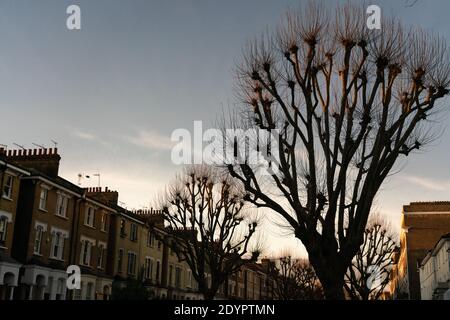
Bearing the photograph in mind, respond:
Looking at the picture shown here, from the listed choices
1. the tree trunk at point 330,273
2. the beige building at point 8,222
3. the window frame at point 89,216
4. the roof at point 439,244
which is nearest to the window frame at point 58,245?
the window frame at point 89,216

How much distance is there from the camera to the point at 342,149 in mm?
14266

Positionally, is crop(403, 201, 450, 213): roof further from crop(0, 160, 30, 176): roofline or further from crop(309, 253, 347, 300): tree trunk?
crop(309, 253, 347, 300): tree trunk

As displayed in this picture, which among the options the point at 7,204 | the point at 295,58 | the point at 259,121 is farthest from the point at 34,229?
the point at 295,58

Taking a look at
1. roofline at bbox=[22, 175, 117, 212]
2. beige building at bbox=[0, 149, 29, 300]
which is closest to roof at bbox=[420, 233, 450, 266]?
roofline at bbox=[22, 175, 117, 212]

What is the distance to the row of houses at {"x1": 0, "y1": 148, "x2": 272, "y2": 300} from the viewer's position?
2906 centimetres

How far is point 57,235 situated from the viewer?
110 ft

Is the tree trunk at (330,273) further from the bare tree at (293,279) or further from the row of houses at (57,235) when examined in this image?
the bare tree at (293,279)

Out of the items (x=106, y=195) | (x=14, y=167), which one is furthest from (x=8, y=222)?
(x=106, y=195)

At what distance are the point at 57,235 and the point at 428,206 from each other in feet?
143

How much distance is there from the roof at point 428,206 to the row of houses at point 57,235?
31689 mm

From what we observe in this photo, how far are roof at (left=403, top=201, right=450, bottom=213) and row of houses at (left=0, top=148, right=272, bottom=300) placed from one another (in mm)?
31689

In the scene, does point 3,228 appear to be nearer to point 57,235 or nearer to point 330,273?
point 57,235

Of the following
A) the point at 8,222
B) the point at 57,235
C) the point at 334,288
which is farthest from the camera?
the point at 57,235

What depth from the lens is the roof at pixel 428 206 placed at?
57750 mm
